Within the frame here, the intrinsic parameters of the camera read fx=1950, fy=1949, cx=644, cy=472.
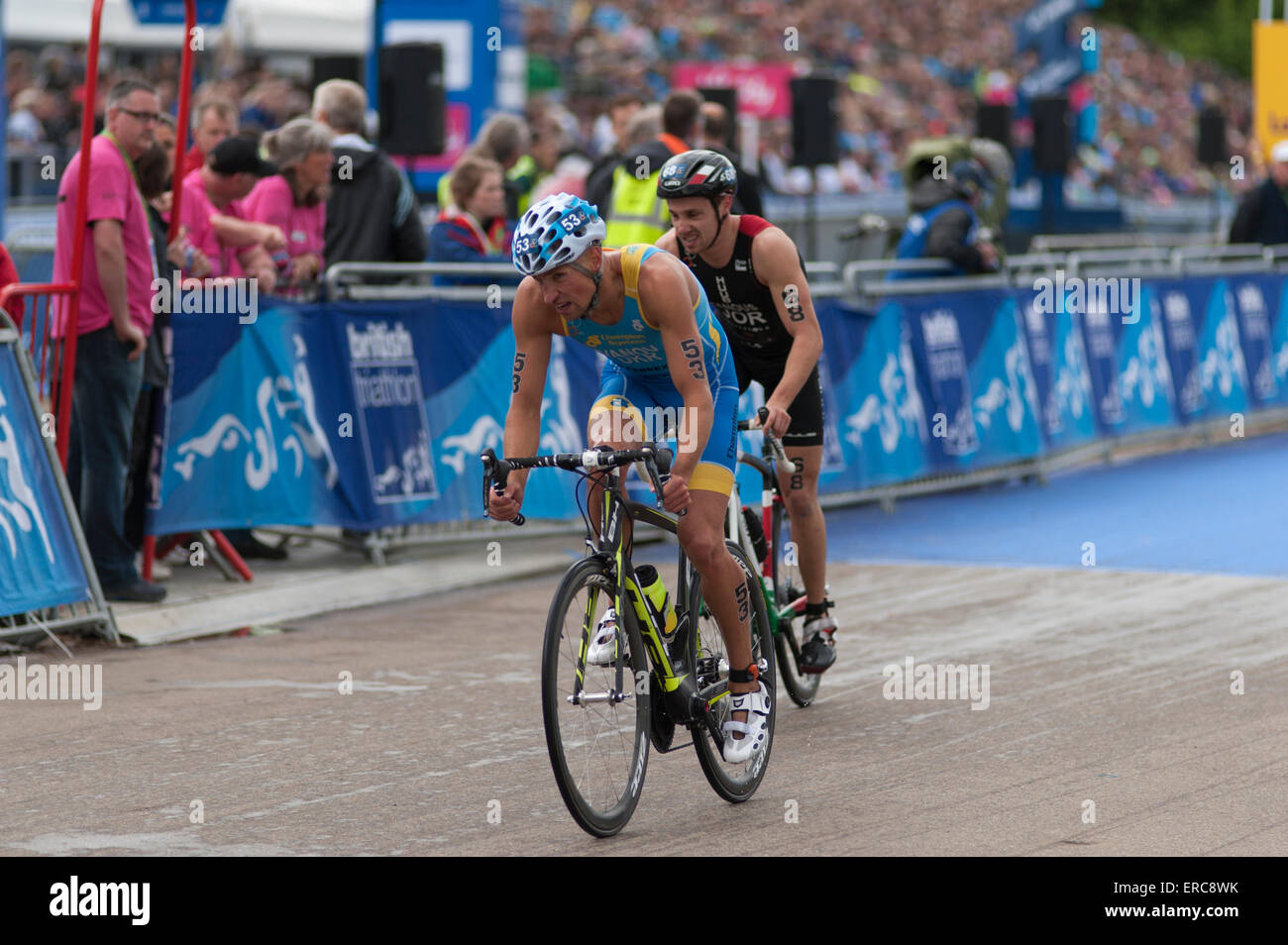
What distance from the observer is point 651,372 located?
21.4 ft

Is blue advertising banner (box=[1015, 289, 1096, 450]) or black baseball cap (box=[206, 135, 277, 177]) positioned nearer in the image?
black baseball cap (box=[206, 135, 277, 177])

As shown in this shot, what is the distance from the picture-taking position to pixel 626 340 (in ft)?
20.5

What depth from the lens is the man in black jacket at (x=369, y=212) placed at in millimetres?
11953

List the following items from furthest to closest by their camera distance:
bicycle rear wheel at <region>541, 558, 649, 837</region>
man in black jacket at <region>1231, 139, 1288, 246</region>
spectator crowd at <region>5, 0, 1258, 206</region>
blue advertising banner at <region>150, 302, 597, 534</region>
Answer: spectator crowd at <region>5, 0, 1258, 206</region> < man in black jacket at <region>1231, 139, 1288, 246</region> < blue advertising banner at <region>150, 302, 597, 534</region> < bicycle rear wheel at <region>541, 558, 649, 837</region>

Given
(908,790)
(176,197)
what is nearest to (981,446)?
(176,197)

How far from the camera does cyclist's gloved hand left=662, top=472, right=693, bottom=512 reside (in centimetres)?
586

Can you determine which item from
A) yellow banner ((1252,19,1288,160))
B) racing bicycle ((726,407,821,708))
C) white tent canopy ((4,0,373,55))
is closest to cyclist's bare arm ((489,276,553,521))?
racing bicycle ((726,407,821,708))

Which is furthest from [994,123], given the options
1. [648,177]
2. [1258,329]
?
[648,177]

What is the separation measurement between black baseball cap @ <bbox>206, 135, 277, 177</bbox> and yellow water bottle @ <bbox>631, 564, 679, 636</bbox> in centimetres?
568

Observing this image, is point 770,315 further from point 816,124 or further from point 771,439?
point 816,124

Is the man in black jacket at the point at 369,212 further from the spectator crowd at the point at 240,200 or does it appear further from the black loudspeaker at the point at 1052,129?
the black loudspeaker at the point at 1052,129

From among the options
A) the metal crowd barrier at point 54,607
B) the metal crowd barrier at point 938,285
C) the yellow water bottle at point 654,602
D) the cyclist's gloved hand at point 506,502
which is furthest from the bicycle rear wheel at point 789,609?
the metal crowd barrier at point 938,285

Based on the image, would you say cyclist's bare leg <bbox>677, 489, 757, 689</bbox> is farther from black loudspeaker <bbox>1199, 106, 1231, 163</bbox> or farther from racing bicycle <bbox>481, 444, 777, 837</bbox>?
black loudspeaker <bbox>1199, 106, 1231, 163</bbox>

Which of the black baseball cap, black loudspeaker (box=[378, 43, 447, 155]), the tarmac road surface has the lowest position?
the tarmac road surface
